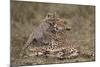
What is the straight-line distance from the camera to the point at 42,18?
2.47 metres

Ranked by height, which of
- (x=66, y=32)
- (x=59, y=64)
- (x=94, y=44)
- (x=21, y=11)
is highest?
(x=21, y=11)

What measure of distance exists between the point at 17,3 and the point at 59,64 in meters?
1.01

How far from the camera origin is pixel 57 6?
100 inches

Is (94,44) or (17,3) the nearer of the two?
(17,3)

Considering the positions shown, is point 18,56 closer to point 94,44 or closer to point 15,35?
point 15,35

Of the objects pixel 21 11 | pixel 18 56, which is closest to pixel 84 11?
pixel 21 11

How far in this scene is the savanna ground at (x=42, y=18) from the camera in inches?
92.7

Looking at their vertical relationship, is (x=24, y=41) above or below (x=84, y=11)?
below

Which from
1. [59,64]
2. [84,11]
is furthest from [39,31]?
[84,11]

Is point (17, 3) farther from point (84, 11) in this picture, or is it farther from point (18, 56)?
point (84, 11)

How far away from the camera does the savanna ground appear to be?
235 cm
